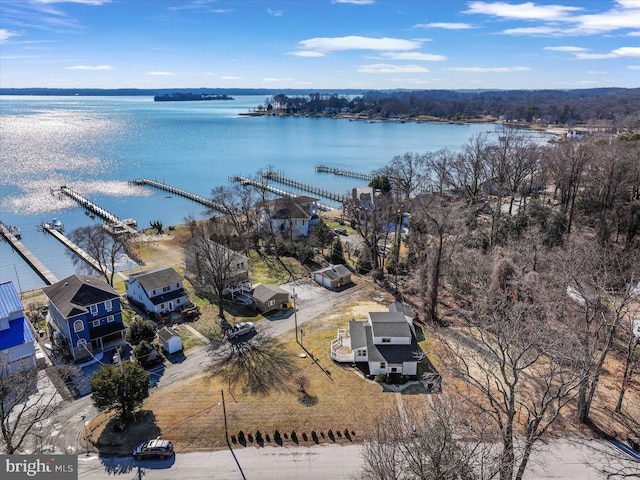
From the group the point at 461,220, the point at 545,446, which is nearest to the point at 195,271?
the point at 461,220

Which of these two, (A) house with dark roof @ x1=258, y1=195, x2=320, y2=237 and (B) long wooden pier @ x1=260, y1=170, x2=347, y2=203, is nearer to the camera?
(A) house with dark roof @ x1=258, y1=195, x2=320, y2=237

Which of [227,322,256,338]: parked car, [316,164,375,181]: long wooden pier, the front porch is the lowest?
[227,322,256,338]: parked car

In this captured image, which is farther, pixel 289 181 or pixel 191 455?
pixel 289 181

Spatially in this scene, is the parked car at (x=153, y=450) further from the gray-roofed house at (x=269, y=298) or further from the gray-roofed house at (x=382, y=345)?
the gray-roofed house at (x=269, y=298)

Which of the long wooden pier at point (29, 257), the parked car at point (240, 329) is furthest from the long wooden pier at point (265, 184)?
the parked car at point (240, 329)

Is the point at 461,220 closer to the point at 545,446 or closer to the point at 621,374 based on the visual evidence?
the point at 621,374

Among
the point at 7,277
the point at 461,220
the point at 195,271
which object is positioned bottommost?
the point at 7,277

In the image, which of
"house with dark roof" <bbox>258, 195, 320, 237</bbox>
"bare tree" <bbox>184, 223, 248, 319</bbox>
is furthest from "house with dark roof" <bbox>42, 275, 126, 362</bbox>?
"house with dark roof" <bbox>258, 195, 320, 237</bbox>

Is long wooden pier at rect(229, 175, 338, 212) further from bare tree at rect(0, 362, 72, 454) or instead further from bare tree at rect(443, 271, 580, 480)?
bare tree at rect(0, 362, 72, 454)
